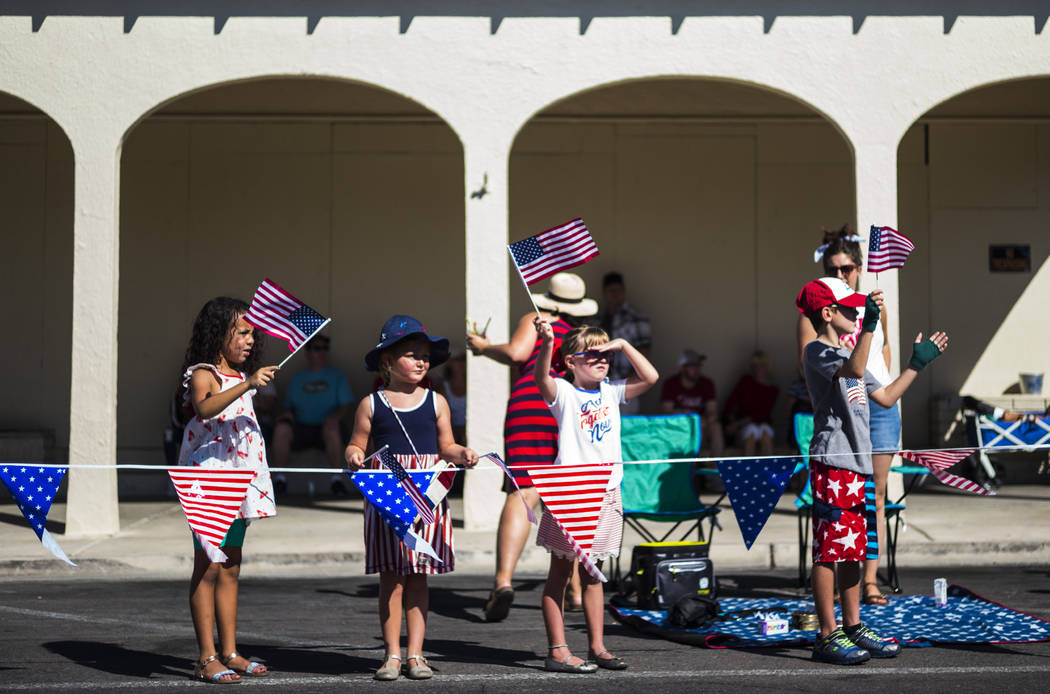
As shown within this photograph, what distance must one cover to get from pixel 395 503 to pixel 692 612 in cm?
199

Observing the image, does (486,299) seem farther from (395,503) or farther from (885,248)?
(395,503)

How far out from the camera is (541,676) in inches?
228

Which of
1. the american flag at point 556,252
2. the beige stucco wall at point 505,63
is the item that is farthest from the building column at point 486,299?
the american flag at point 556,252

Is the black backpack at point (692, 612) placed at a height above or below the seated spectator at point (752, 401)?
below

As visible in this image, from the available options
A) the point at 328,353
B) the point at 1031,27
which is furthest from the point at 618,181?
the point at 1031,27

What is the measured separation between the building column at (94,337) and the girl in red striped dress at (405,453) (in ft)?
17.3

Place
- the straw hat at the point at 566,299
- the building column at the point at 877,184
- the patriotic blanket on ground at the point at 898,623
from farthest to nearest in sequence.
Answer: the building column at the point at 877,184, the straw hat at the point at 566,299, the patriotic blanket on ground at the point at 898,623

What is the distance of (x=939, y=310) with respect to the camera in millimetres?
14070

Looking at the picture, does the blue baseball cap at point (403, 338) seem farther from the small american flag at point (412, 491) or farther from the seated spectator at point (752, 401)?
the seated spectator at point (752, 401)

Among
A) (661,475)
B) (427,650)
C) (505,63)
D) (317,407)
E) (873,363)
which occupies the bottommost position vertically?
(427,650)

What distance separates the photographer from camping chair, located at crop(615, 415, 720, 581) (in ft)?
26.8

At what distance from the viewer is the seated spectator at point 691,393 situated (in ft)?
43.7

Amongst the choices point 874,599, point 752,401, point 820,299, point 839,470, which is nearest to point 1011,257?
point 752,401

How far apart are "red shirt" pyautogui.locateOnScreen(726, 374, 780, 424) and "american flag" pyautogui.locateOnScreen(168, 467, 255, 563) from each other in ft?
27.7
